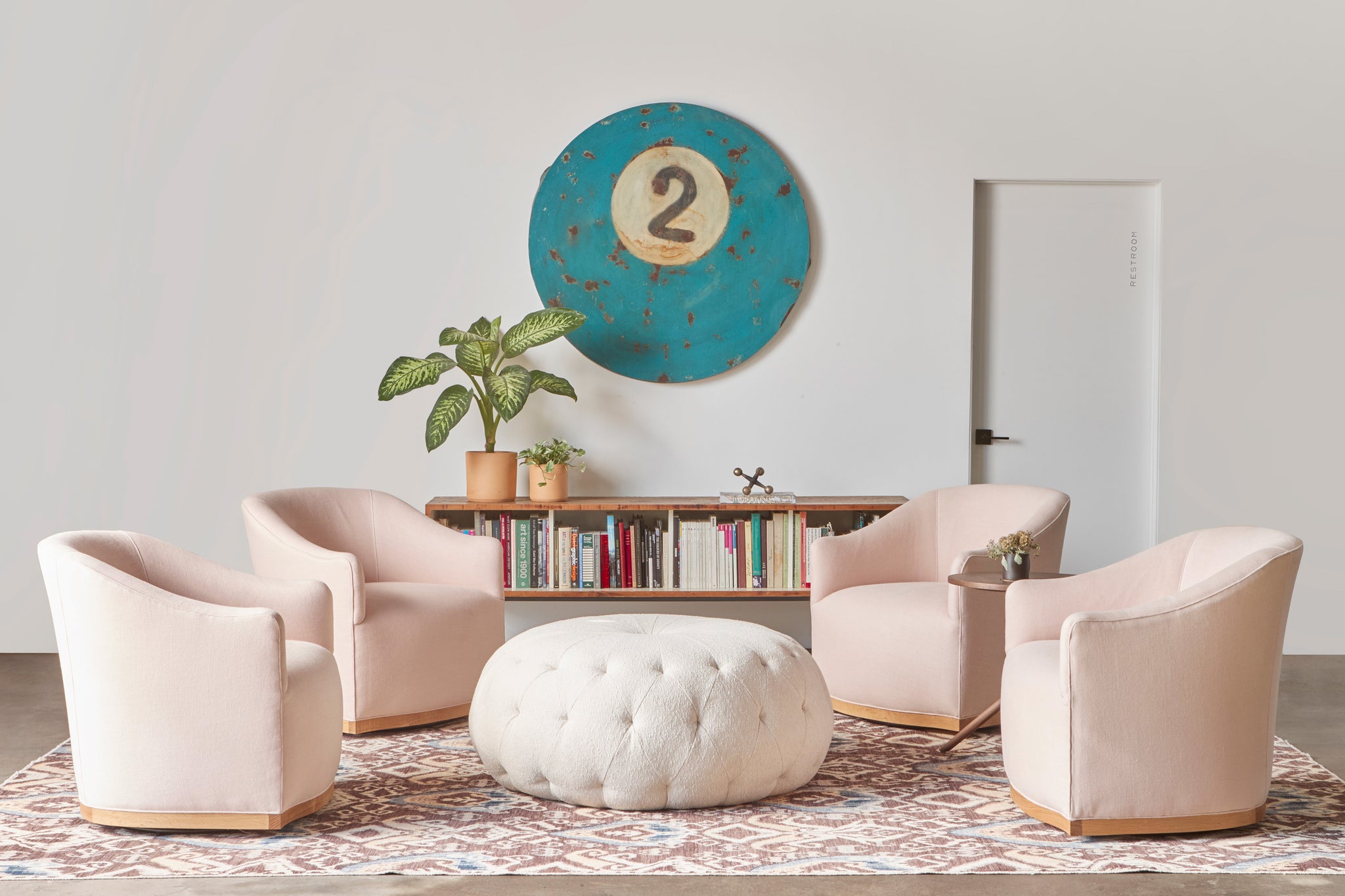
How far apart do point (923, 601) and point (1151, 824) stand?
1212 mm

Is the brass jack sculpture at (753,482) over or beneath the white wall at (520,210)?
beneath

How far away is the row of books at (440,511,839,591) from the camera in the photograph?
462cm

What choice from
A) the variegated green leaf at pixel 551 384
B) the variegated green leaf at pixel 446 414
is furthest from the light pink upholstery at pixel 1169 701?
the variegated green leaf at pixel 446 414

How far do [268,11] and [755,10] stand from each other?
2.07 metres

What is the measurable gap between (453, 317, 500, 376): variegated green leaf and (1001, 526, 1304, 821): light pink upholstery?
2.62 meters

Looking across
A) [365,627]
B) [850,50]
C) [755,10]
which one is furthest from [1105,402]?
[365,627]

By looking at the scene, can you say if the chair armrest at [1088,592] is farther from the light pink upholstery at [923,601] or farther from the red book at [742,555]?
the red book at [742,555]

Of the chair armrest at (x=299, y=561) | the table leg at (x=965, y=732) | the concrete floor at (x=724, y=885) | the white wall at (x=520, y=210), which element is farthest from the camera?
the white wall at (x=520, y=210)

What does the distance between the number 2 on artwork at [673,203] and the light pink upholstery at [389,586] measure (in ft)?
5.36

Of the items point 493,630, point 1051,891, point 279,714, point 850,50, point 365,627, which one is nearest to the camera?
point 1051,891

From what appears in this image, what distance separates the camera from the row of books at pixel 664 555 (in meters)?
4.62

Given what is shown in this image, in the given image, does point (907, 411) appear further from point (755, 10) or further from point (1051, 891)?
point (1051, 891)

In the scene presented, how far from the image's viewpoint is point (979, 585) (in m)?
3.29

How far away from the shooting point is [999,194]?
16.4 ft
